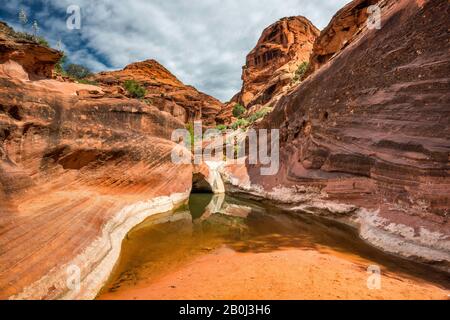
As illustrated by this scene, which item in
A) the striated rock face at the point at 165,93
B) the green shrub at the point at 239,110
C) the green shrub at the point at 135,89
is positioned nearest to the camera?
the green shrub at the point at 135,89

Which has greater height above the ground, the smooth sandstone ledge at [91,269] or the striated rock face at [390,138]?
the striated rock face at [390,138]

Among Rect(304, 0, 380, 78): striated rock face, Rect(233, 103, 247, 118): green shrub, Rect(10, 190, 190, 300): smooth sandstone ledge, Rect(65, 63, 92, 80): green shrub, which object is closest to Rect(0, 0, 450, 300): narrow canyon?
Rect(10, 190, 190, 300): smooth sandstone ledge

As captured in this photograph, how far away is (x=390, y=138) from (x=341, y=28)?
18258 millimetres

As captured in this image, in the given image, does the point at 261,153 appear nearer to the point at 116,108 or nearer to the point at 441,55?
the point at 116,108

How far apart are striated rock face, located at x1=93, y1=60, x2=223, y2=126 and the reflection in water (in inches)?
1366

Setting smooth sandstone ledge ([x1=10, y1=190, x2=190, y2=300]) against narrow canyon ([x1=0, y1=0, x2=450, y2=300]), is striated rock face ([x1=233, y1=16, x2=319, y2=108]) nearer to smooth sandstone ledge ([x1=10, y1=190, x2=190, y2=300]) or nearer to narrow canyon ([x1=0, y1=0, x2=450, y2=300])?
narrow canyon ([x1=0, y1=0, x2=450, y2=300])

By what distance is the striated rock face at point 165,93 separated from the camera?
4376 centimetres

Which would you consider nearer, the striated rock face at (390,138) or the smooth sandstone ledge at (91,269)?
the smooth sandstone ledge at (91,269)

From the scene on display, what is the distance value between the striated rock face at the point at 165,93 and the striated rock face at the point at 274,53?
8.90 meters

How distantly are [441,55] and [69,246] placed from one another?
10070 mm

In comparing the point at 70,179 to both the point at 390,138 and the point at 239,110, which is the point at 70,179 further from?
the point at 239,110

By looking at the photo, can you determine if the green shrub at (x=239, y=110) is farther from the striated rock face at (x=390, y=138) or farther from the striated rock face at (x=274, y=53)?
the striated rock face at (x=390, y=138)

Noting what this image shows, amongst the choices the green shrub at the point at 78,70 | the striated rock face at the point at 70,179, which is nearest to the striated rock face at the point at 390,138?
the striated rock face at the point at 70,179

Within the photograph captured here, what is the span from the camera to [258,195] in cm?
1415
